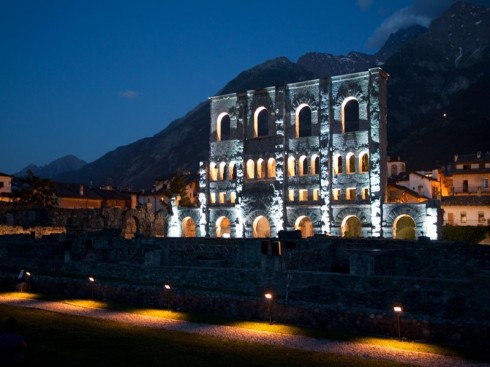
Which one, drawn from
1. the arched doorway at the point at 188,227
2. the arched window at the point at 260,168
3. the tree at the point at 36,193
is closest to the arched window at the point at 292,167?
the arched window at the point at 260,168

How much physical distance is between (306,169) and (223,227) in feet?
43.6

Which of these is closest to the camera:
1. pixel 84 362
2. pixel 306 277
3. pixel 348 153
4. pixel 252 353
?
pixel 84 362

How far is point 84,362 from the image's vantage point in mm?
13617

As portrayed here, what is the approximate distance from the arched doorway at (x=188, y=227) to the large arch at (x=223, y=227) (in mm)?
3286

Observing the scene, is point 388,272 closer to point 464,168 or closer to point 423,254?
point 423,254

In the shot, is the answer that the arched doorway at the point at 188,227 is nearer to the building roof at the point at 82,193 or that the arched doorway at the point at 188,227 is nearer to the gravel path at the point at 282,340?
the building roof at the point at 82,193

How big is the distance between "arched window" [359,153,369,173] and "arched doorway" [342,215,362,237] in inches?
194

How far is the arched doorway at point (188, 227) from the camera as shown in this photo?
62.9m

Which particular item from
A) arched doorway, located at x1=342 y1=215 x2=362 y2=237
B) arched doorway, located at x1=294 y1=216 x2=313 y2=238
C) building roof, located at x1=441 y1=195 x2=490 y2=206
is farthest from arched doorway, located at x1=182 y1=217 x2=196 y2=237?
building roof, located at x1=441 y1=195 x2=490 y2=206

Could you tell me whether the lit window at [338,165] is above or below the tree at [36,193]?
above

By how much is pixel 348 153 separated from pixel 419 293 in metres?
33.9

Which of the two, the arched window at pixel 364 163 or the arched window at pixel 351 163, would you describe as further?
the arched window at pixel 351 163

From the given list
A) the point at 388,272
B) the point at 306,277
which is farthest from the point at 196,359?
the point at 388,272

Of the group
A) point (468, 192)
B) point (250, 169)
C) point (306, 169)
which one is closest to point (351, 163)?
point (306, 169)
